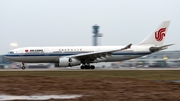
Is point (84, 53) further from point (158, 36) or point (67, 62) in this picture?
point (158, 36)

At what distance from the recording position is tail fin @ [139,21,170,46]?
44781 millimetres

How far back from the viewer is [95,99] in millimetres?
12555

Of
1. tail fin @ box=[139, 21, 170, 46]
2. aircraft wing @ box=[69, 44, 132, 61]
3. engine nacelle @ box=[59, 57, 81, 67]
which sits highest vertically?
tail fin @ box=[139, 21, 170, 46]

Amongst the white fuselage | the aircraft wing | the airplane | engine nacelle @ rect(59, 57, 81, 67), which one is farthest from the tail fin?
engine nacelle @ rect(59, 57, 81, 67)

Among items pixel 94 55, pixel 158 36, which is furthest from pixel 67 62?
pixel 158 36

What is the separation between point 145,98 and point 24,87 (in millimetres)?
6797

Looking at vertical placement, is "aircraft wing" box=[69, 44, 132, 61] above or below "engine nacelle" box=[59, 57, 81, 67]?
above

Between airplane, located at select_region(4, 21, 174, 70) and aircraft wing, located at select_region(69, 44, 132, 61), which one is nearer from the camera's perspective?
aircraft wing, located at select_region(69, 44, 132, 61)

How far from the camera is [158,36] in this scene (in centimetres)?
4491

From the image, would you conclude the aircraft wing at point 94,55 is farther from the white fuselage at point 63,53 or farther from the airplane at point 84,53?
the white fuselage at point 63,53

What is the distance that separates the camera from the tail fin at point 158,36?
4478cm

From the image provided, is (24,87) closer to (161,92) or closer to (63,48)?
(161,92)

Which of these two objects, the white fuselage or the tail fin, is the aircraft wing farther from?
the tail fin

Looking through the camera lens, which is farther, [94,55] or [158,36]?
[158,36]
